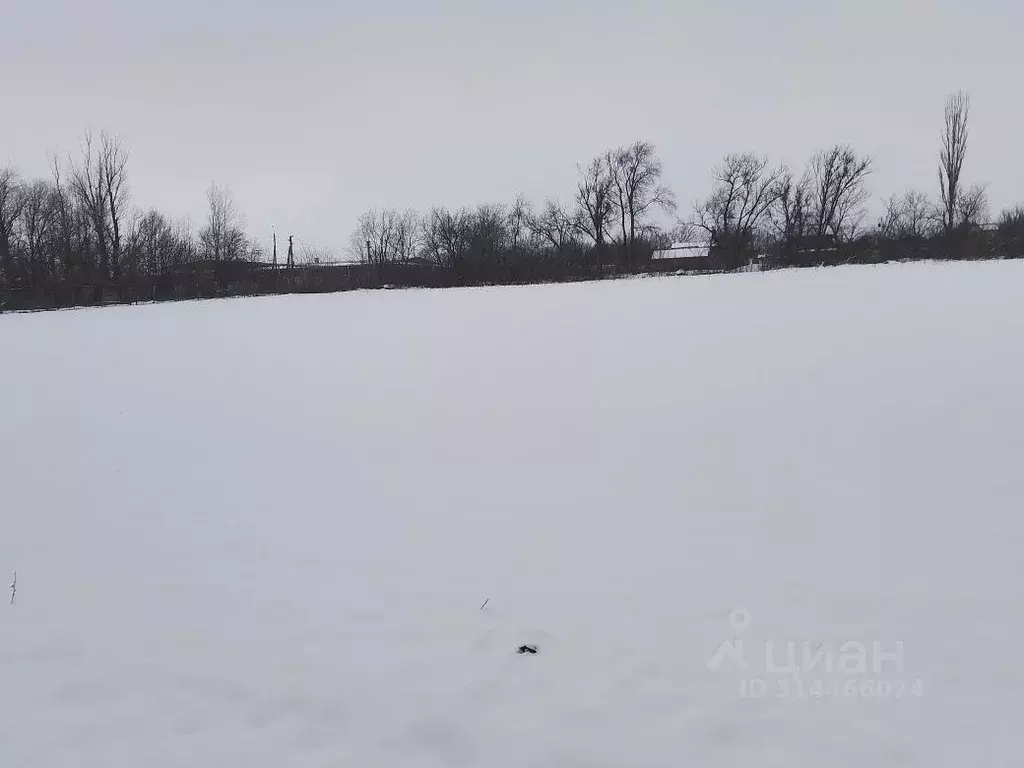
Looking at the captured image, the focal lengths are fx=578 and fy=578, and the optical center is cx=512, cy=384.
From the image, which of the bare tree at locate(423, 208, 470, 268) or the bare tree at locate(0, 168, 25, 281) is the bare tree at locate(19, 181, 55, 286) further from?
the bare tree at locate(423, 208, 470, 268)

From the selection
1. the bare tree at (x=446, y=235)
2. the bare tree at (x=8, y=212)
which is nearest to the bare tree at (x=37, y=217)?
the bare tree at (x=8, y=212)

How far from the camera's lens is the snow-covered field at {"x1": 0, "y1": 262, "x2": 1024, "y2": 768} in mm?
2256

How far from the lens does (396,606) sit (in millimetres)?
3113

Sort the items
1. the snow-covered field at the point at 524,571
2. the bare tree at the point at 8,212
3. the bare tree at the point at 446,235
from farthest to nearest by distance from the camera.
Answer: the bare tree at the point at 446,235, the bare tree at the point at 8,212, the snow-covered field at the point at 524,571

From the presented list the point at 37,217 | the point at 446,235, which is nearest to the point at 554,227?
the point at 446,235

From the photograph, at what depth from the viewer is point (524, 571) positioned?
11.3ft

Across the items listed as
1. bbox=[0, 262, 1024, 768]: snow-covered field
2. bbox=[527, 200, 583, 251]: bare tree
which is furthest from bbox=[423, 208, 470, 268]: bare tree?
bbox=[0, 262, 1024, 768]: snow-covered field

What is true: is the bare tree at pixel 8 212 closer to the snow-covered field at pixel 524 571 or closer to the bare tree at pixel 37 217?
the bare tree at pixel 37 217

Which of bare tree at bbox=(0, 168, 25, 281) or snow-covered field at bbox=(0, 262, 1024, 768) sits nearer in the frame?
snow-covered field at bbox=(0, 262, 1024, 768)

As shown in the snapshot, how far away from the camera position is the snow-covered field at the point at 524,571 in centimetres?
226

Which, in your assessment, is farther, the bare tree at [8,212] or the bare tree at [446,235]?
the bare tree at [446,235]

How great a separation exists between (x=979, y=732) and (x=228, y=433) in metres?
6.58

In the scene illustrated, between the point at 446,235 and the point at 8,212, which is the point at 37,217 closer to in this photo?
the point at 8,212

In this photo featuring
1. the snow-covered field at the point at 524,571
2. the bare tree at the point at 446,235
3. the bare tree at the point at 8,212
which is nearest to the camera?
the snow-covered field at the point at 524,571
